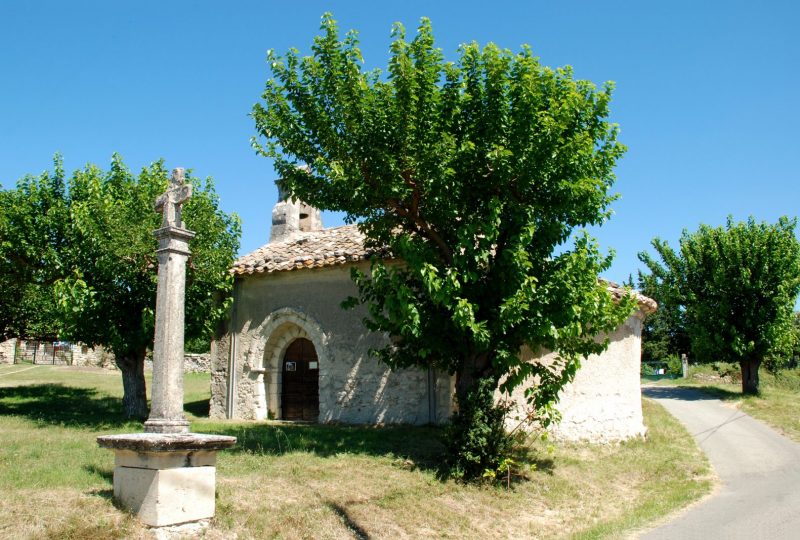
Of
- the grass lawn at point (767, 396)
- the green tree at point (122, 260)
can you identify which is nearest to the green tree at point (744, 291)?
the grass lawn at point (767, 396)

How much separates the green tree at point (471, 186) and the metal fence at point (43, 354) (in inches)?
1101

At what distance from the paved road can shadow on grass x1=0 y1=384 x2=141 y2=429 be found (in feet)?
33.3

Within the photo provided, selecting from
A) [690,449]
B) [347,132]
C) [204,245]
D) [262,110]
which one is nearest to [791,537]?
[690,449]

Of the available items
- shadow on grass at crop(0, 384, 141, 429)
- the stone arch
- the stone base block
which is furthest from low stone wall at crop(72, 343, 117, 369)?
the stone base block

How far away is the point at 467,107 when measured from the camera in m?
9.93

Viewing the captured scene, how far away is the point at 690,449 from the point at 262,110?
443 inches

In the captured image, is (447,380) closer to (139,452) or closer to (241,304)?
(241,304)

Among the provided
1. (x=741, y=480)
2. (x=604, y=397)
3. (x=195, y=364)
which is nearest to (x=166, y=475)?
(x=604, y=397)

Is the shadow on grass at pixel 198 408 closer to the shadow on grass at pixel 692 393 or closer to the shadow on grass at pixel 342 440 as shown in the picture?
the shadow on grass at pixel 342 440

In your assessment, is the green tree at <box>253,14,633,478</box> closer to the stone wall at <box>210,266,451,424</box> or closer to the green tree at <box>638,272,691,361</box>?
the stone wall at <box>210,266,451,424</box>

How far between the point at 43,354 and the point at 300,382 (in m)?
26.3

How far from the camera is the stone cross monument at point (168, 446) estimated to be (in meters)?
5.88

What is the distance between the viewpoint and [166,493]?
5867 mm

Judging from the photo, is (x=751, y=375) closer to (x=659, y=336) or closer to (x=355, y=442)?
(x=355, y=442)
